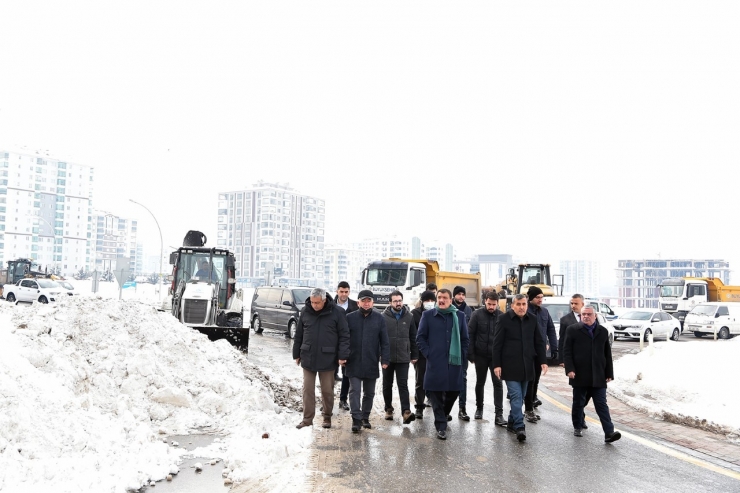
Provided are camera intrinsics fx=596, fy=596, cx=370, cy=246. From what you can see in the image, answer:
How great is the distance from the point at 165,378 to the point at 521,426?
194 inches

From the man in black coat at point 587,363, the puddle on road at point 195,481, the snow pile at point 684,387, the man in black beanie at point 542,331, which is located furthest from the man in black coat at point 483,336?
the puddle on road at point 195,481

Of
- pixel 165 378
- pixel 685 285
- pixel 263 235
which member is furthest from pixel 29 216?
pixel 165 378

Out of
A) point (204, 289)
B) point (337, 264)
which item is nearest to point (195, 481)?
point (204, 289)

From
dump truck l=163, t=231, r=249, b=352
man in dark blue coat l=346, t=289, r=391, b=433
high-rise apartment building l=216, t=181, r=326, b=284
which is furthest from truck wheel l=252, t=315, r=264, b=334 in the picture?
high-rise apartment building l=216, t=181, r=326, b=284

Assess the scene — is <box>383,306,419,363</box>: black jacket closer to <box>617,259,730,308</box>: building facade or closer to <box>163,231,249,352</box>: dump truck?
<box>163,231,249,352</box>: dump truck

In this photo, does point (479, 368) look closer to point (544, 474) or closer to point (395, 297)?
point (395, 297)

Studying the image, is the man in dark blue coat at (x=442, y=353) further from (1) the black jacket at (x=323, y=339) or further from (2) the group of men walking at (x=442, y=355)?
(1) the black jacket at (x=323, y=339)

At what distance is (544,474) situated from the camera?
5.94 metres

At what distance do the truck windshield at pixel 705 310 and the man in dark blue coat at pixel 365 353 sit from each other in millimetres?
26724

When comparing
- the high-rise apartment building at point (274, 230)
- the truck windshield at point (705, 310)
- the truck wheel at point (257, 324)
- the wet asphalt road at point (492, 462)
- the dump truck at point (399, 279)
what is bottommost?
the truck wheel at point (257, 324)

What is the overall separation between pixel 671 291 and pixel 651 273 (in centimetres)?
11537

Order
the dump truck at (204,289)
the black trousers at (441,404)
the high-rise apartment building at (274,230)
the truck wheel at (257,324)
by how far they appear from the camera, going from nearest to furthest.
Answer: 1. the black trousers at (441,404)
2. the dump truck at (204,289)
3. the truck wheel at (257,324)
4. the high-rise apartment building at (274,230)

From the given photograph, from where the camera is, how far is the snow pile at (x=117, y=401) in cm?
551

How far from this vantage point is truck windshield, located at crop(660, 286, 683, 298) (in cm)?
3591
